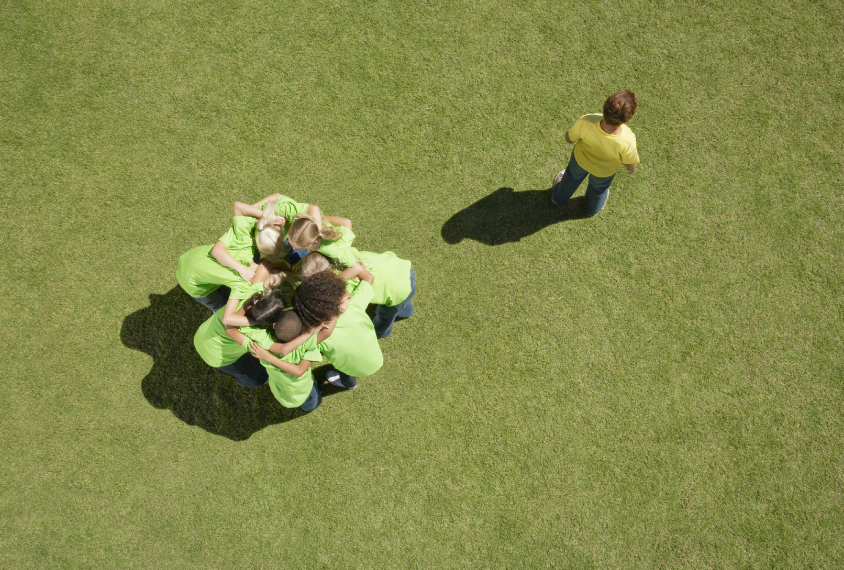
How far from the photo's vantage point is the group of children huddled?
340 cm

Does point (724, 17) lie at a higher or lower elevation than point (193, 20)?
higher

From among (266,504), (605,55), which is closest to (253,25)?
(605,55)

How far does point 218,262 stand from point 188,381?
1.90m

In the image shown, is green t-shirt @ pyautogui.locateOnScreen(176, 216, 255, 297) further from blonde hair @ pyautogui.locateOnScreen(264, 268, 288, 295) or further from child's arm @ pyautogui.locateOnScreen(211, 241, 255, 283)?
blonde hair @ pyautogui.locateOnScreen(264, 268, 288, 295)

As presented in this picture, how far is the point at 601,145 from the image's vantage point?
4051mm

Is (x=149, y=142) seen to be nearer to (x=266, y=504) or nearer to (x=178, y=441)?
(x=178, y=441)

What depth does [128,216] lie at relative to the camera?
5.33 m

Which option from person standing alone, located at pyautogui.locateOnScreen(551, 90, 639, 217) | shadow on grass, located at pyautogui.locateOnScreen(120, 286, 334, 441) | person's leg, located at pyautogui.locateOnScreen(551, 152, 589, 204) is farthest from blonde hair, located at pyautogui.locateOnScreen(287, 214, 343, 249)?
person's leg, located at pyautogui.locateOnScreen(551, 152, 589, 204)

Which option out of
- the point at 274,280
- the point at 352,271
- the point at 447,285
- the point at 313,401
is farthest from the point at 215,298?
the point at 447,285

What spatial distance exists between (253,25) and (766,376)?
714cm

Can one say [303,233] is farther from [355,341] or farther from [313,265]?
[355,341]

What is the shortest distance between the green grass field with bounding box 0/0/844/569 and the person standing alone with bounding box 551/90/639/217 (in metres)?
0.75

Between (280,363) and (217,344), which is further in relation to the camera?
(217,344)

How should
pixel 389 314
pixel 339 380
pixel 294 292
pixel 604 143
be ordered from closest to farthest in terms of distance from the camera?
pixel 294 292, pixel 604 143, pixel 389 314, pixel 339 380
